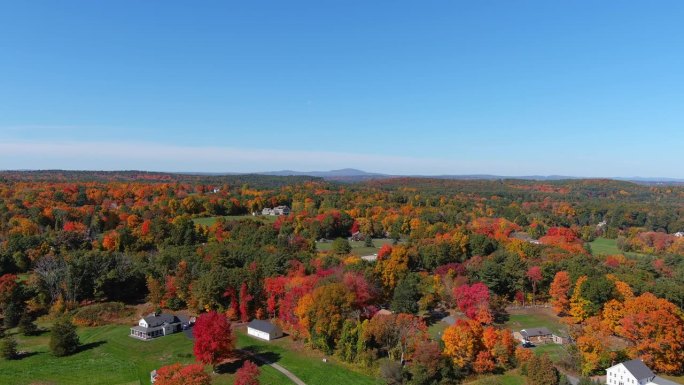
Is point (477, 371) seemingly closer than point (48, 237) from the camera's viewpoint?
Yes

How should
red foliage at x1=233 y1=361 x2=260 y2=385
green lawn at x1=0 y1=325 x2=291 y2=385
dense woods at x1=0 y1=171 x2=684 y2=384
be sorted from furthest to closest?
1. dense woods at x1=0 y1=171 x2=684 y2=384
2. green lawn at x1=0 y1=325 x2=291 y2=385
3. red foliage at x1=233 y1=361 x2=260 y2=385

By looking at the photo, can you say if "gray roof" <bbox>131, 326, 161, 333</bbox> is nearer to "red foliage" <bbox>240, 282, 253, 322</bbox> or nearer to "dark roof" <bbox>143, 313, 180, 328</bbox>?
"dark roof" <bbox>143, 313, 180, 328</bbox>

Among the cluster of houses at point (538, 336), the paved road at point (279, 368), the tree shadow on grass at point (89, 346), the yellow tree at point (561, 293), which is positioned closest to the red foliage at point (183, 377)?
the paved road at point (279, 368)

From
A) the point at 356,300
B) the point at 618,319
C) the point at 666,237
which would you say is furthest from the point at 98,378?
the point at 666,237

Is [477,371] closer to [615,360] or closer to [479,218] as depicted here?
[615,360]

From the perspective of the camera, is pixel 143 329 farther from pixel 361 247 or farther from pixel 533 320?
Answer: pixel 361 247

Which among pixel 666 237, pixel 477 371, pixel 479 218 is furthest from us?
pixel 479 218

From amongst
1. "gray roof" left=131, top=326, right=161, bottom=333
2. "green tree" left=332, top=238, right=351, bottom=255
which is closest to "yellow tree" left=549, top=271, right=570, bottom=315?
"green tree" left=332, top=238, right=351, bottom=255
